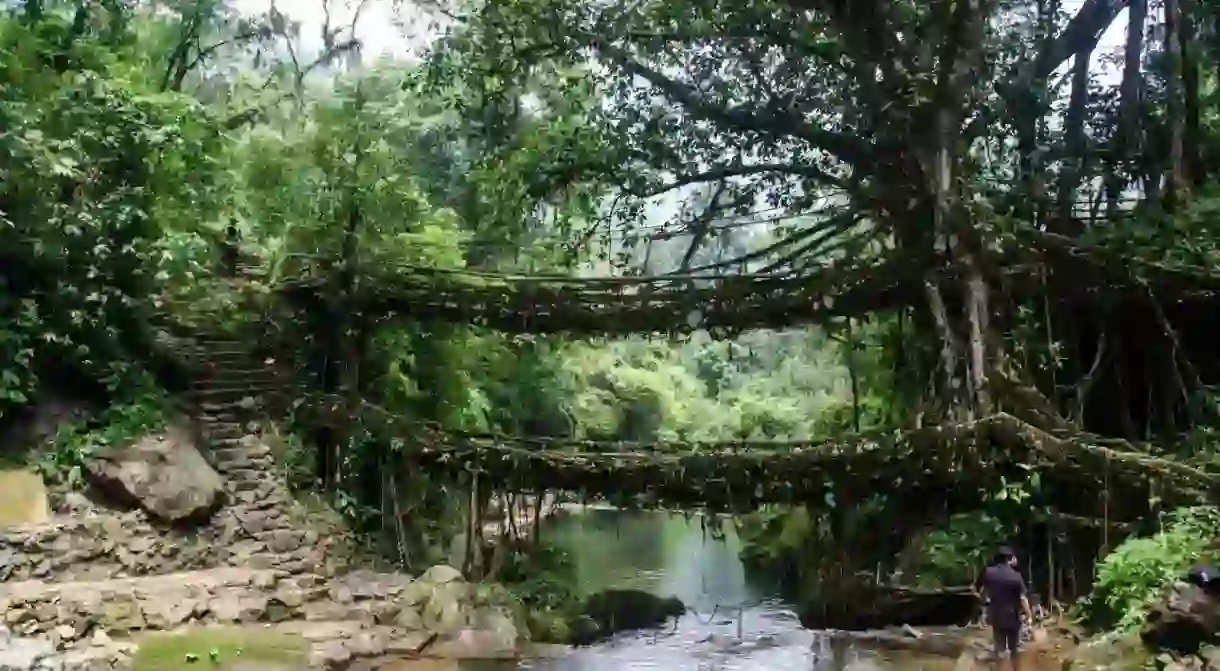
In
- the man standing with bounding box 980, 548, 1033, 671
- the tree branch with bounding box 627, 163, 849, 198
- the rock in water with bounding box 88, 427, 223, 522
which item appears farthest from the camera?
the tree branch with bounding box 627, 163, 849, 198

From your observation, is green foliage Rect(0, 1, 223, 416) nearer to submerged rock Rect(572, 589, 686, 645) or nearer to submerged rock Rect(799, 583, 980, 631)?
submerged rock Rect(572, 589, 686, 645)

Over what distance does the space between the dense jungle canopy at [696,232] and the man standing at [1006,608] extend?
1537mm

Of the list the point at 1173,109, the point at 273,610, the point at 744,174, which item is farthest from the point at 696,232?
the point at 273,610

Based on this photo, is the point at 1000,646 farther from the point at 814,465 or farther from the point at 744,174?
the point at 744,174

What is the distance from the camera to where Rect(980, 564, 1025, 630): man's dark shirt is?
6023 mm

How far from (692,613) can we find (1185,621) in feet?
26.7

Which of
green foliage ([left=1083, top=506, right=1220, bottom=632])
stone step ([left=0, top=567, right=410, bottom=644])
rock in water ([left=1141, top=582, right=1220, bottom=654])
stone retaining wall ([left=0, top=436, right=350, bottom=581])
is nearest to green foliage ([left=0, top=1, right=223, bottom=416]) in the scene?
stone retaining wall ([left=0, top=436, right=350, bottom=581])

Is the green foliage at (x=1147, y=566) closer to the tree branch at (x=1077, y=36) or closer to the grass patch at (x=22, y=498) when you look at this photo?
the tree branch at (x=1077, y=36)

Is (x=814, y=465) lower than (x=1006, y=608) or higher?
higher

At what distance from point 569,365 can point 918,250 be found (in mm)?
9741

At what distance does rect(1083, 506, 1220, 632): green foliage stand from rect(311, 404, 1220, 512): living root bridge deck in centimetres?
25

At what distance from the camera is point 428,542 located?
37.1 ft

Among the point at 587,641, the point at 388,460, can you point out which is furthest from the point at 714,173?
the point at 587,641

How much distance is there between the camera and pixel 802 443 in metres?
8.34
